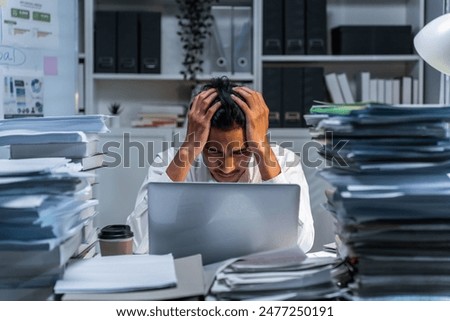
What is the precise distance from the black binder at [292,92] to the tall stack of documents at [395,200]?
2.52 m

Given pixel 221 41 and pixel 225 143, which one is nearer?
pixel 225 143

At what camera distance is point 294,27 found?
3.37 m

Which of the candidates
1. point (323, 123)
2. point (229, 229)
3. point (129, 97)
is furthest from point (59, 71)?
point (323, 123)

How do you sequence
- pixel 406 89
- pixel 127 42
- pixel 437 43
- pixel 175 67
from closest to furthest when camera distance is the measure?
pixel 437 43
pixel 127 42
pixel 406 89
pixel 175 67

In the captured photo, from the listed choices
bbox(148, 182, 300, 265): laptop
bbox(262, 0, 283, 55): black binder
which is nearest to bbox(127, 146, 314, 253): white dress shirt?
bbox(148, 182, 300, 265): laptop

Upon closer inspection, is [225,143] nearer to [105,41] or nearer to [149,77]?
[149,77]

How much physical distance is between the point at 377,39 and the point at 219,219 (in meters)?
2.61

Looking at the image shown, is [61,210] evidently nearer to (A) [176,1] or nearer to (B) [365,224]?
(B) [365,224]

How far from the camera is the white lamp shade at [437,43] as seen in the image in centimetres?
100

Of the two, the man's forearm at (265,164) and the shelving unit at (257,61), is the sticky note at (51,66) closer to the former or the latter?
the shelving unit at (257,61)

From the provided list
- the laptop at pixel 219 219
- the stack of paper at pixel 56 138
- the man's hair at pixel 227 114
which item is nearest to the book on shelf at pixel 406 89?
the man's hair at pixel 227 114

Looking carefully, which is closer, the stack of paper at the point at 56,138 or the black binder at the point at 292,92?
the stack of paper at the point at 56,138

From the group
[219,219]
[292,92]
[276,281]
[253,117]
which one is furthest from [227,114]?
[292,92]

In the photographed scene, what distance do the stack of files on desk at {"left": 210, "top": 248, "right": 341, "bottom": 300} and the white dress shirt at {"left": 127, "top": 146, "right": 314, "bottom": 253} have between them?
770 millimetres
